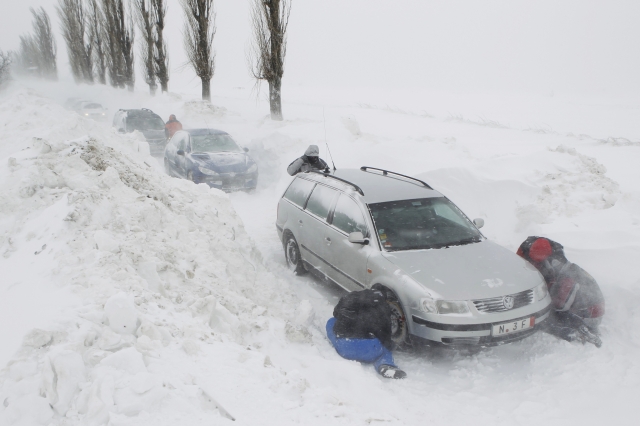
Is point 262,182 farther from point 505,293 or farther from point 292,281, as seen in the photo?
point 505,293

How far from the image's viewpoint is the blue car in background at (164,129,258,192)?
35.0 ft

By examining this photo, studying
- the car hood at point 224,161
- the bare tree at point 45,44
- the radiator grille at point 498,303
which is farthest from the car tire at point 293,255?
the bare tree at point 45,44

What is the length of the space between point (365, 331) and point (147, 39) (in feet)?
110

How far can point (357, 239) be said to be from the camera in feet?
16.3

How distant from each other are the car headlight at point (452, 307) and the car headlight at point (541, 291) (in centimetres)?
83

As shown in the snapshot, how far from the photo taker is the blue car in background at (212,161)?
1066cm

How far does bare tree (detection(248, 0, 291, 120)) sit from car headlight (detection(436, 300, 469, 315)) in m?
14.7

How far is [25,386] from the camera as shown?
2.44 m

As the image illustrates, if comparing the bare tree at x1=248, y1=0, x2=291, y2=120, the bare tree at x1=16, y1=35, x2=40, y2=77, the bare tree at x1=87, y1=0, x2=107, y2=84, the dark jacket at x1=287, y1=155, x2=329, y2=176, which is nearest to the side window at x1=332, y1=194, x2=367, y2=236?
the dark jacket at x1=287, y1=155, x2=329, y2=176

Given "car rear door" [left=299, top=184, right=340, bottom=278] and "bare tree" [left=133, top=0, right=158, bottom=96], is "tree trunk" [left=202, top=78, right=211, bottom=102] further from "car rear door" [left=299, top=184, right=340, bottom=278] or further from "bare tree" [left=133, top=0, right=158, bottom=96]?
"car rear door" [left=299, top=184, right=340, bottom=278]

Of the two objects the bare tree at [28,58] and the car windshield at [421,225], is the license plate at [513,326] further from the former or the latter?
the bare tree at [28,58]

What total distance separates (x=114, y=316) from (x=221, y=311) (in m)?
1.02

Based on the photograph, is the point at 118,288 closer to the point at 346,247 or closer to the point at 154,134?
the point at 346,247

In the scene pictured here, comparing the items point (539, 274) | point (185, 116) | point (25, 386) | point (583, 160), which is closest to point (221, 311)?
point (25, 386)
